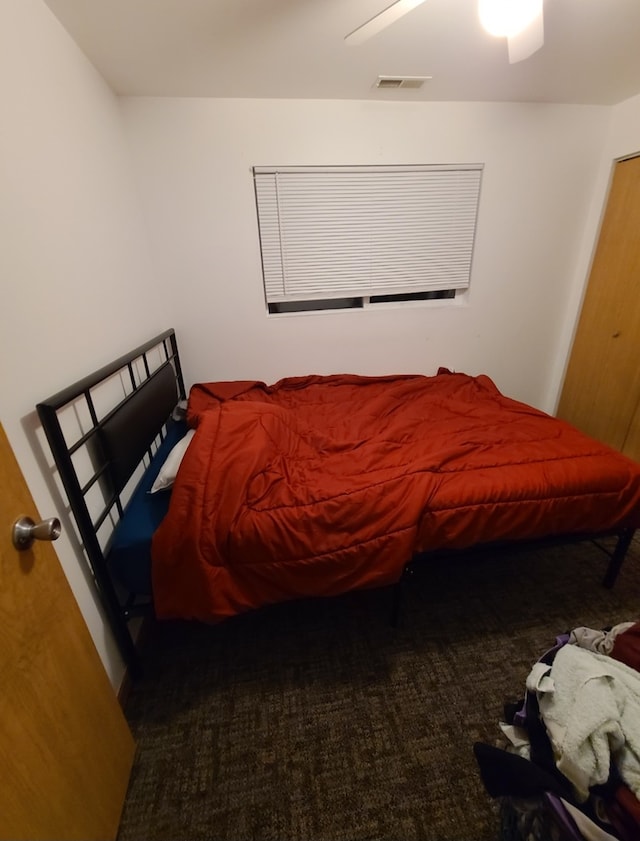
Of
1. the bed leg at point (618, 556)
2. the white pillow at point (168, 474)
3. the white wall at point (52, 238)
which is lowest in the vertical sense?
the bed leg at point (618, 556)

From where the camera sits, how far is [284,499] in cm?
128

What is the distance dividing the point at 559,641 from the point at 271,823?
977 millimetres

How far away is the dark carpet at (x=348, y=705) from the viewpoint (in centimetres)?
101

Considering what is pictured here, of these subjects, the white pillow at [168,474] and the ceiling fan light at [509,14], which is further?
the white pillow at [168,474]

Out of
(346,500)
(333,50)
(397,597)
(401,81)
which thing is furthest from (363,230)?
(397,597)

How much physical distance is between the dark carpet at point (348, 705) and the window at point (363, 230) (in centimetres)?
188

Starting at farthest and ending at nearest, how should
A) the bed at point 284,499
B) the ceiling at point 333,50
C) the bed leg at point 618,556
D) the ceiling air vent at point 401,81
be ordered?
the ceiling air vent at point 401,81
the bed leg at point 618,556
the ceiling at point 333,50
the bed at point 284,499

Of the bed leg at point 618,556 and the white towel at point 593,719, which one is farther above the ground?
the white towel at point 593,719

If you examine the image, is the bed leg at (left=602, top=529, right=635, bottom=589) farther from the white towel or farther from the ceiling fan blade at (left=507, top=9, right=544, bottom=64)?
the ceiling fan blade at (left=507, top=9, right=544, bottom=64)

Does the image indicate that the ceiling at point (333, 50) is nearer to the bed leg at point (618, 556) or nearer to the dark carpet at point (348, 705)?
the bed leg at point (618, 556)

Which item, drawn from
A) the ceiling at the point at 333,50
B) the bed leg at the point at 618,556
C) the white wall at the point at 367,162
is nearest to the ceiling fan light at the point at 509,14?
the ceiling at the point at 333,50

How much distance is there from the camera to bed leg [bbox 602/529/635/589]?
5.08ft

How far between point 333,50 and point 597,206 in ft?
6.91

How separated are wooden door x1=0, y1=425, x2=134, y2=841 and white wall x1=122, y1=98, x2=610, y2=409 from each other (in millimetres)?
1856
